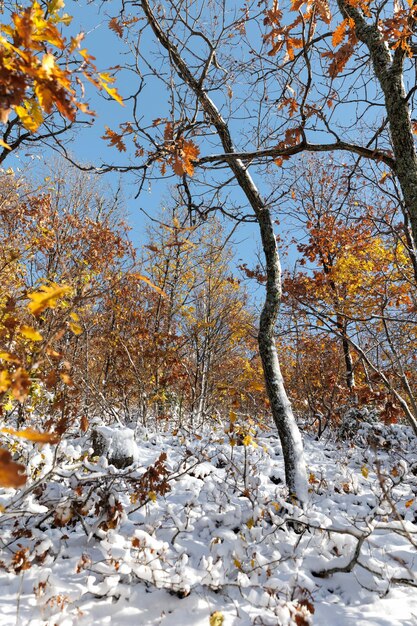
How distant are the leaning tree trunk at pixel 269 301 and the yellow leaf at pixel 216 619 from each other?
1.50 metres

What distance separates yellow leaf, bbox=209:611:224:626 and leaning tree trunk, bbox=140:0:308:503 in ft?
4.93

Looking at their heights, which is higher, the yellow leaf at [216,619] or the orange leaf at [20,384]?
the orange leaf at [20,384]

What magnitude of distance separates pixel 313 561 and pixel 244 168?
139 inches

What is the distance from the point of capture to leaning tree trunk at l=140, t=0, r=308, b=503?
126 inches

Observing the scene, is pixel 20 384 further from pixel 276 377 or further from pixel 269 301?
pixel 269 301

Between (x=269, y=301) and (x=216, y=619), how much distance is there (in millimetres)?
2683

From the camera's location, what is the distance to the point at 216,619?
5.93ft

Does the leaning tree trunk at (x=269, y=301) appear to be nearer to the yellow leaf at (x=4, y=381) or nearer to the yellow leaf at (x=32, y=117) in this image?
the yellow leaf at (x=32, y=117)

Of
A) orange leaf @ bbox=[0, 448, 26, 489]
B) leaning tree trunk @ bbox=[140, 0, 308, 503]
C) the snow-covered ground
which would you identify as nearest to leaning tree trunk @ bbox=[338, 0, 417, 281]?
leaning tree trunk @ bbox=[140, 0, 308, 503]

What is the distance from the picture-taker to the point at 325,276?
31.3 ft

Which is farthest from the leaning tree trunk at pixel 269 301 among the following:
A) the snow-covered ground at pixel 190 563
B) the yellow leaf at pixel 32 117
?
the yellow leaf at pixel 32 117

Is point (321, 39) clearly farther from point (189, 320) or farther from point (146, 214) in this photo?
point (189, 320)

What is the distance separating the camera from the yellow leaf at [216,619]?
1789 millimetres

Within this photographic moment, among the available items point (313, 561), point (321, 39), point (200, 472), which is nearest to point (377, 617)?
point (313, 561)
